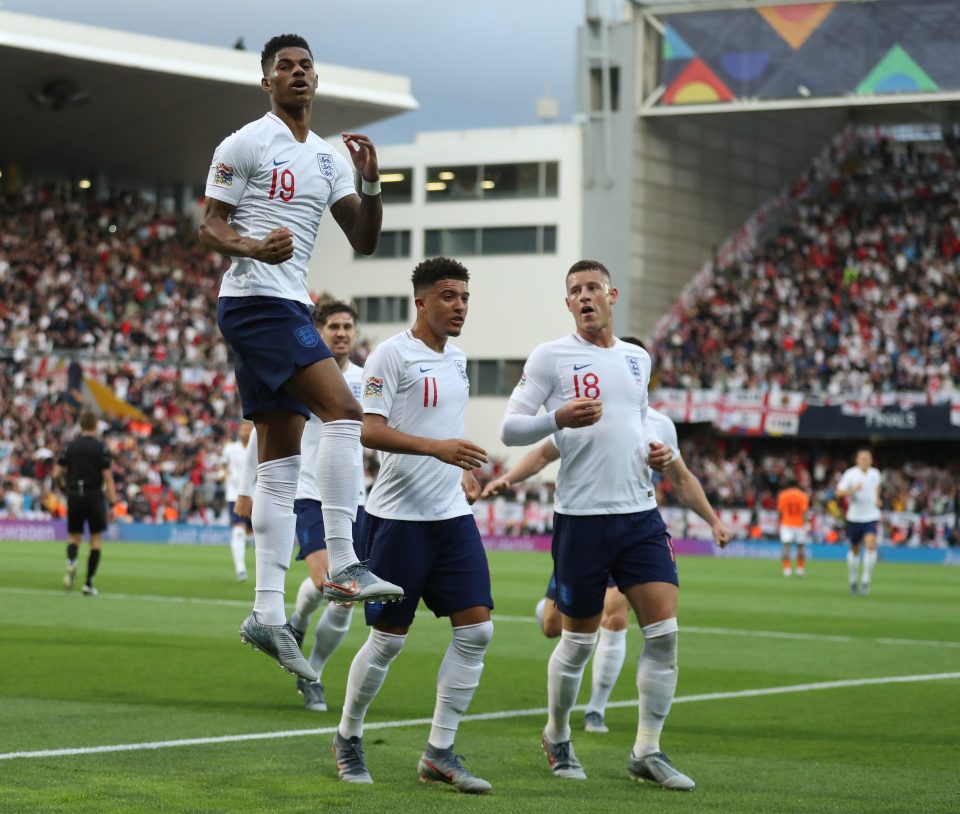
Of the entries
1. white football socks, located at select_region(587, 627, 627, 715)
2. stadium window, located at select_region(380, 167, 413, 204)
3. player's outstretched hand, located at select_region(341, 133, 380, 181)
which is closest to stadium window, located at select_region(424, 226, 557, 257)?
stadium window, located at select_region(380, 167, 413, 204)

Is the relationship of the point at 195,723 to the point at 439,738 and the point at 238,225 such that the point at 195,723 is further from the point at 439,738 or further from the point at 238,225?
the point at 238,225

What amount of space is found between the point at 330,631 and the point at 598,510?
3202 mm

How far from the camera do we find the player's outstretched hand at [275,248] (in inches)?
255

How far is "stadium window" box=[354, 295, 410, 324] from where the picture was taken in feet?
186

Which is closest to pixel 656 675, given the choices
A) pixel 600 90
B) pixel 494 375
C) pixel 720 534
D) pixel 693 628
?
pixel 720 534

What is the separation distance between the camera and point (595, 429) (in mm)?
8664

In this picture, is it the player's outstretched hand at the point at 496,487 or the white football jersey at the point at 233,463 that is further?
the white football jersey at the point at 233,463

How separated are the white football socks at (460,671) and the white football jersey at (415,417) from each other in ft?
2.00

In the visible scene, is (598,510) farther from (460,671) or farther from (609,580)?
(609,580)

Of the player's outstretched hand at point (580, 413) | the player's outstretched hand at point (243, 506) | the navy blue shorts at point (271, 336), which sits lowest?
the player's outstretched hand at point (243, 506)

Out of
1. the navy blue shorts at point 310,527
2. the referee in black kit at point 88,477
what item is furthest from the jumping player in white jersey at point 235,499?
the navy blue shorts at point 310,527

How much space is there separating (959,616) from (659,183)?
3319 centimetres

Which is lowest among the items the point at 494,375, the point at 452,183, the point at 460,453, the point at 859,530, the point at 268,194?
the point at 859,530

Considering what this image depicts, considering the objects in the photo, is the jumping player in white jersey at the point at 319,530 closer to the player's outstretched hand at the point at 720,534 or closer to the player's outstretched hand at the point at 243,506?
the player's outstretched hand at the point at 243,506
